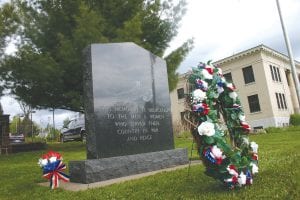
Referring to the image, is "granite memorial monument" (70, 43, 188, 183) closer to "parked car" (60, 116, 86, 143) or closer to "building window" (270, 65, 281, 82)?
"parked car" (60, 116, 86, 143)

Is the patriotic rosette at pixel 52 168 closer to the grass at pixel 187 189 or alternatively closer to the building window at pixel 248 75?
the grass at pixel 187 189

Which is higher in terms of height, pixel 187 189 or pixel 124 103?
pixel 124 103

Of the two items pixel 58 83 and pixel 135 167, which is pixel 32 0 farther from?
pixel 135 167

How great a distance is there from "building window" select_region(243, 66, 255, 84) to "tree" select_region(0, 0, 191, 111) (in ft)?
62.5

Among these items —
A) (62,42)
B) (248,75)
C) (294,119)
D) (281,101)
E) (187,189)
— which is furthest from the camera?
(281,101)

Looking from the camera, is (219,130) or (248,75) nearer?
(219,130)

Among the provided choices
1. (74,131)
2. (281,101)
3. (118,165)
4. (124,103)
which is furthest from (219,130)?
(281,101)

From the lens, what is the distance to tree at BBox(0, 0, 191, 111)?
588 inches

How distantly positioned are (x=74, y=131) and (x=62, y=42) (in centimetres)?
1177

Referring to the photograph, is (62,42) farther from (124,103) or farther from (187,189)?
(187,189)

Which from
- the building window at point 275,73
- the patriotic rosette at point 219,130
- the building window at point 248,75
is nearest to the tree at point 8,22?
the patriotic rosette at point 219,130

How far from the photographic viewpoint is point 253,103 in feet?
112

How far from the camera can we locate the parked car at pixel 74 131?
973 inches

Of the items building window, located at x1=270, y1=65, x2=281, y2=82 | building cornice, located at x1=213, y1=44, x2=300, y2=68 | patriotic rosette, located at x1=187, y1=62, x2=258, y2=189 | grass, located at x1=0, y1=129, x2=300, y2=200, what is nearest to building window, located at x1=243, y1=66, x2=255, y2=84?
building cornice, located at x1=213, y1=44, x2=300, y2=68
